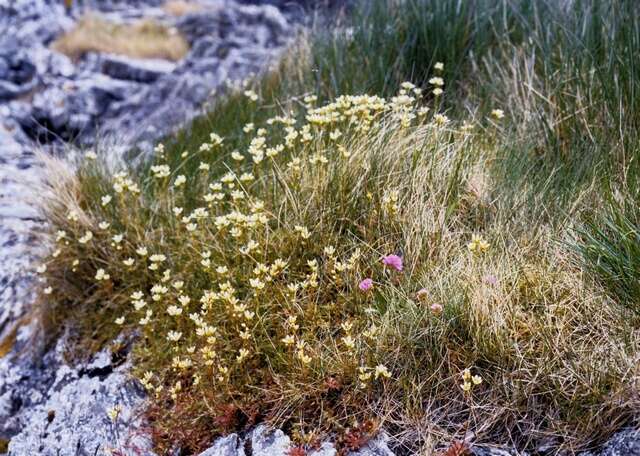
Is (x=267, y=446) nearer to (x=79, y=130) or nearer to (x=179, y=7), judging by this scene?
(x=79, y=130)

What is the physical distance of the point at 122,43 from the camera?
9742 millimetres

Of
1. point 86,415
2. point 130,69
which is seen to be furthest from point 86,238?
point 130,69

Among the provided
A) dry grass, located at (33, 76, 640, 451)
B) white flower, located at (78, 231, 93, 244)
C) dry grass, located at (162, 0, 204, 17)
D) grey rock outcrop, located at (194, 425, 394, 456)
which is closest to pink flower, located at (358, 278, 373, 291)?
dry grass, located at (33, 76, 640, 451)

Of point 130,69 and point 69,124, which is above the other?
point 130,69

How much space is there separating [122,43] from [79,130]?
2888 mm

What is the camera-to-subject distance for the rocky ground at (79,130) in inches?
115

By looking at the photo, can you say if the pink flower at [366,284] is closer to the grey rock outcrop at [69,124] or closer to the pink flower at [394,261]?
the pink flower at [394,261]

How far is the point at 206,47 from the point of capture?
7723 millimetres

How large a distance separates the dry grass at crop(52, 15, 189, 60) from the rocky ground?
0.84ft

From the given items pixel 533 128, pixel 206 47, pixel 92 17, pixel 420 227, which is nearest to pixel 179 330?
pixel 420 227

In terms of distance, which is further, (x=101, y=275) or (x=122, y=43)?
(x=122, y=43)

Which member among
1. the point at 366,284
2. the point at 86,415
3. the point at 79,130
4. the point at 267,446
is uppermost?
the point at 366,284

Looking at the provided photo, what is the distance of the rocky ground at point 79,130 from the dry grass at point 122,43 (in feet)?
0.84

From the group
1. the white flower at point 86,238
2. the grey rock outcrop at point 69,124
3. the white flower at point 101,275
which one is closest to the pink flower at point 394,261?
the grey rock outcrop at point 69,124
